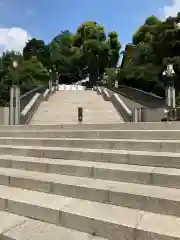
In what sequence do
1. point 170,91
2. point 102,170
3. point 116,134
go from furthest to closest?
point 170,91, point 116,134, point 102,170

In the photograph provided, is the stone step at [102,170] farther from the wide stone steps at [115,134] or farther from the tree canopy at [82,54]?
the tree canopy at [82,54]

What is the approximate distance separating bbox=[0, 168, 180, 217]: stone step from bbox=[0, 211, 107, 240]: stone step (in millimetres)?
550

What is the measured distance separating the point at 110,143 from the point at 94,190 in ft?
4.82

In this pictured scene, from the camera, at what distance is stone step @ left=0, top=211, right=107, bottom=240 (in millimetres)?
2627

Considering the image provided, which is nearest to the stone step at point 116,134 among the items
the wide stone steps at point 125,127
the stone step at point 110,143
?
the wide stone steps at point 125,127

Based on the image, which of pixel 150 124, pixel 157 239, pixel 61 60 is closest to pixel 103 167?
pixel 157 239

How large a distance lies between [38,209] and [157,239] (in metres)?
1.43

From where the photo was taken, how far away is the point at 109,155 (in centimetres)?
410

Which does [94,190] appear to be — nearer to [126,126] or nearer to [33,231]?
[33,231]

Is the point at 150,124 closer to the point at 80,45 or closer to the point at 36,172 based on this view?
the point at 36,172

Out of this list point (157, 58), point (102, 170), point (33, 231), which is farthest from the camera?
point (157, 58)

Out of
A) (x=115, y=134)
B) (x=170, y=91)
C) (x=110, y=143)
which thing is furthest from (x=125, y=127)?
(x=170, y=91)

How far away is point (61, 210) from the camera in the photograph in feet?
9.68

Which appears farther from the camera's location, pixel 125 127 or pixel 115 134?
pixel 125 127
